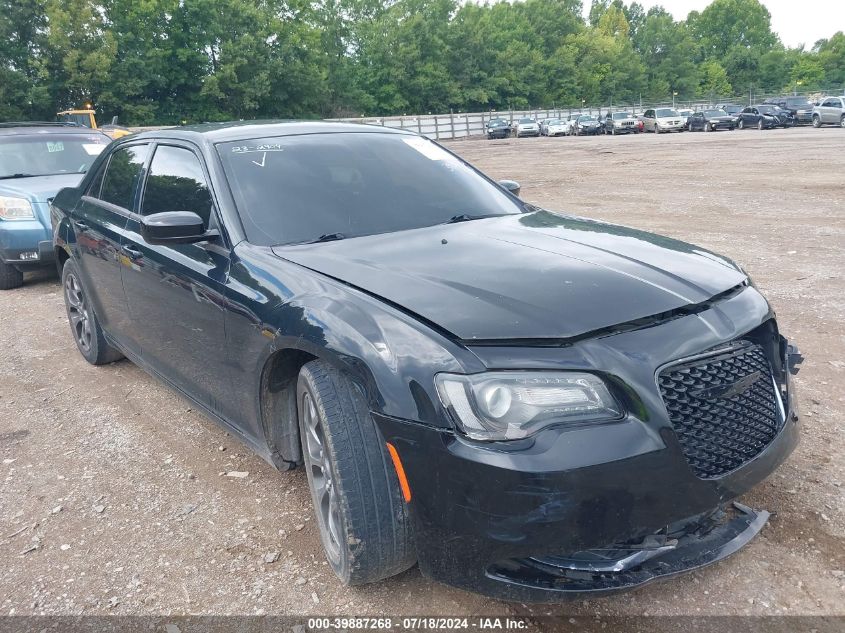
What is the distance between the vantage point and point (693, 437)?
2.17 meters

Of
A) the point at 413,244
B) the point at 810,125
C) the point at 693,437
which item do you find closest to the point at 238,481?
the point at 413,244

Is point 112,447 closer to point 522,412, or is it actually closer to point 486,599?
point 486,599

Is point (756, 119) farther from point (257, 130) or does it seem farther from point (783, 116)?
point (257, 130)

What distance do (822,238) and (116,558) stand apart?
846cm

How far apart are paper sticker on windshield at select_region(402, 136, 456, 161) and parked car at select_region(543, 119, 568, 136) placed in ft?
155

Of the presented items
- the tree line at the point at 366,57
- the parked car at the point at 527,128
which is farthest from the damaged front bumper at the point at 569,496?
the parked car at the point at 527,128

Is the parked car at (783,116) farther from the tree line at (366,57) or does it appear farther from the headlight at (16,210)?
the headlight at (16,210)

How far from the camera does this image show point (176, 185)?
148 inches

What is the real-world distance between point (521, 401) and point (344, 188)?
1759mm

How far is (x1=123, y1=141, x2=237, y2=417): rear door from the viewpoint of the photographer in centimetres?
319

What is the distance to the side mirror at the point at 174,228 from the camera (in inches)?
120

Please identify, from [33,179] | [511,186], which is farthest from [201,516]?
[33,179]

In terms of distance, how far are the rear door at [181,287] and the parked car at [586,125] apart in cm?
4752

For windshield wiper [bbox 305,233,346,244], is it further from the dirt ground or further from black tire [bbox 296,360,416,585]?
the dirt ground
